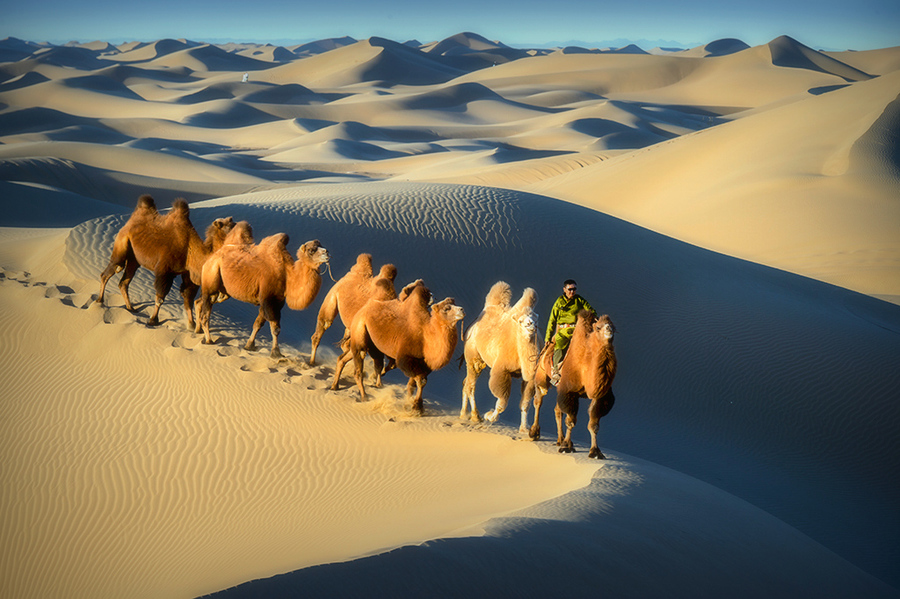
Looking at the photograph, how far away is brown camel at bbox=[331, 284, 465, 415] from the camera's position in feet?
21.5

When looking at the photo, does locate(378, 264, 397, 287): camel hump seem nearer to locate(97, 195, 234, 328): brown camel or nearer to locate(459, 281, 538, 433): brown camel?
locate(459, 281, 538, 433): brown camel

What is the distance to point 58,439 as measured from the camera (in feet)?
22.0

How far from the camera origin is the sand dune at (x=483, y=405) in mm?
4828

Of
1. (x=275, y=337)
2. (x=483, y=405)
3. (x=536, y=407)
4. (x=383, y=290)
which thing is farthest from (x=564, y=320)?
(x=483, y=405)

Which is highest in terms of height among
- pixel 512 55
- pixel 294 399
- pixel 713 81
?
pixel 512 55

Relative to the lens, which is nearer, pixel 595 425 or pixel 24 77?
pixel 595 425

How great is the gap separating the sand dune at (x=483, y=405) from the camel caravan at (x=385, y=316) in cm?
43

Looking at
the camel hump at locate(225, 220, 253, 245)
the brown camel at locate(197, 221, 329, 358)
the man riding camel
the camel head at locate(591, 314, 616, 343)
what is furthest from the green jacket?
the camel hump at locate(225, 220, 253, 245)

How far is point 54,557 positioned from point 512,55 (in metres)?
148

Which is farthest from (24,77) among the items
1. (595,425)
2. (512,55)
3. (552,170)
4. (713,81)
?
(512,55)

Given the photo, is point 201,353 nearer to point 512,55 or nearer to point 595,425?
point 595,425

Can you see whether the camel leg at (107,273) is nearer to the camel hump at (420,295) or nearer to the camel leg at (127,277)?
the camel leg at (127,277)

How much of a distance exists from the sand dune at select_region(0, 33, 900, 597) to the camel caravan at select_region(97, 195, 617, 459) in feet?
1.43

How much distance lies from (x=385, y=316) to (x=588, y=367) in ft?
6.97
